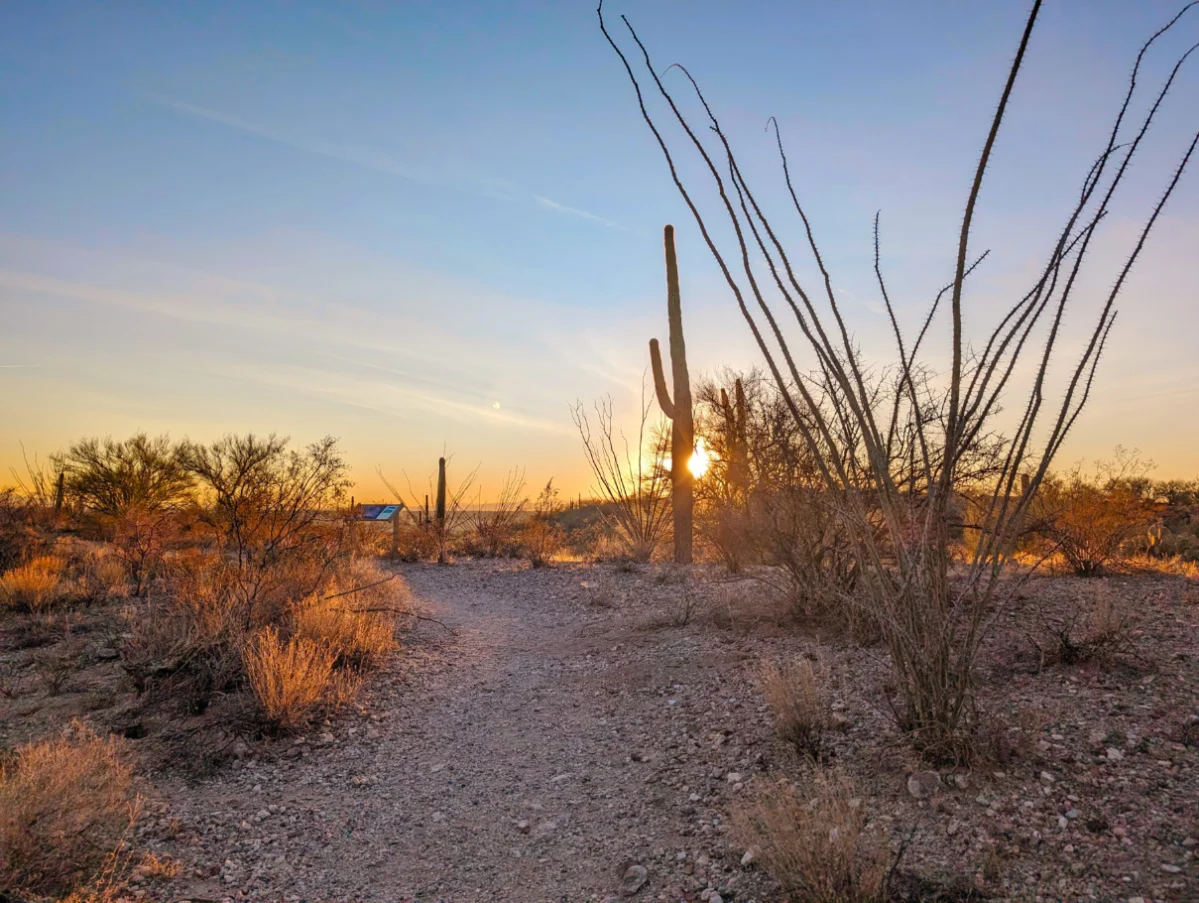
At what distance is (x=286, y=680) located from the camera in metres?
5.98

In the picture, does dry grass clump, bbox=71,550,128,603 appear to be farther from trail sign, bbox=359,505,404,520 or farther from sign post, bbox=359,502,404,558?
sign post, bbox=359,502,404,558

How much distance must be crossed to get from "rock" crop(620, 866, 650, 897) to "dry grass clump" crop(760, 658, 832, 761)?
123 centimetres

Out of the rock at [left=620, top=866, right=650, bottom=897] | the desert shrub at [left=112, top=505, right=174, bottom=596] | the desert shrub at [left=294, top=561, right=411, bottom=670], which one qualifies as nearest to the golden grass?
the desert shrub at [left=294, top=561, right=411, bottom=670]

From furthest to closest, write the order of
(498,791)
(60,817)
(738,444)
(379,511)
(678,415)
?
(379,511), (678,415), (738,444), (498,791), (60,817)

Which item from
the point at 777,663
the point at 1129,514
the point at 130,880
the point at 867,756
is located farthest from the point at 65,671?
the point at 1129,514

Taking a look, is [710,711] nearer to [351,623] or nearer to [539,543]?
[351,623]

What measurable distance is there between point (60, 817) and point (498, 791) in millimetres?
2429

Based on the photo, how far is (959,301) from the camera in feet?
12.8

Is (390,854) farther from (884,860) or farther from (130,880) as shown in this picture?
(884,860)

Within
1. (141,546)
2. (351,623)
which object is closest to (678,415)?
(351,623)

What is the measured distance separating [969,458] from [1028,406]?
2.90 m

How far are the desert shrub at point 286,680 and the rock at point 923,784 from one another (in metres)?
4.51

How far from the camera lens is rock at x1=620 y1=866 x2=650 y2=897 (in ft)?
12.1

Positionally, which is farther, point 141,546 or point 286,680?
point 141,546
